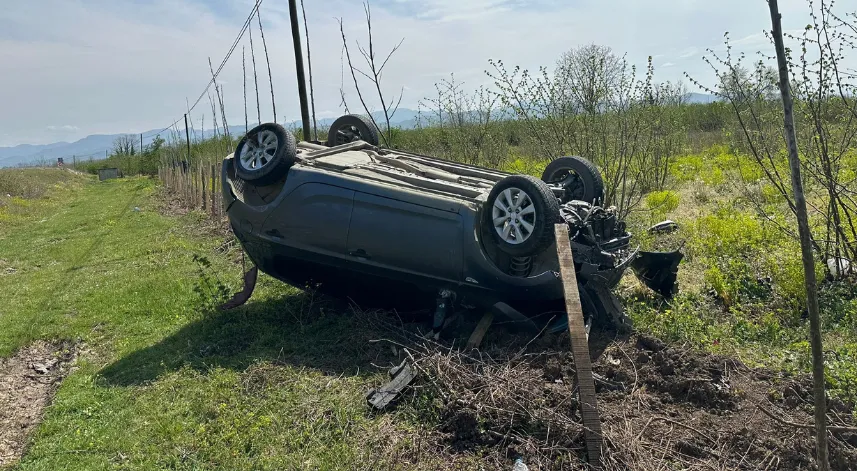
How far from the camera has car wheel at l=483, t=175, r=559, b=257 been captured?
4.86 m

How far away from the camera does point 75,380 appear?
5492 millimetres

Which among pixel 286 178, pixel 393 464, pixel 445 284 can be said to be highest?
pixel 286 178

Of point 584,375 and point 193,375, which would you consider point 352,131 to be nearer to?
point 193,375

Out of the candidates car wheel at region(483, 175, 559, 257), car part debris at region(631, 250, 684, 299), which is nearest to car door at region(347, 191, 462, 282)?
car wheel at region(483, 175, 559, 257)

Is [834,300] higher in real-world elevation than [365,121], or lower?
lower

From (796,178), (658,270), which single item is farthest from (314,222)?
(796,178)

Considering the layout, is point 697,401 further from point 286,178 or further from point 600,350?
point 286,178

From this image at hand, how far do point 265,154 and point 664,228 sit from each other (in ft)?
20.2

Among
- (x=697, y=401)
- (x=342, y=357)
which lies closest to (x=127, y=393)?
(x=342, y=357)

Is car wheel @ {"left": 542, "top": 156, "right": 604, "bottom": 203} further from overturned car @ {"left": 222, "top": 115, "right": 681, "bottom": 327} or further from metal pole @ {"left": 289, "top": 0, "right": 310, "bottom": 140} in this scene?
metal pole @ {"left": 289, "top": 0, "right": 310, "bottom": 140}

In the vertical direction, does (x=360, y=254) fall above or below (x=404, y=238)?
below

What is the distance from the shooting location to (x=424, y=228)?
5.45 m

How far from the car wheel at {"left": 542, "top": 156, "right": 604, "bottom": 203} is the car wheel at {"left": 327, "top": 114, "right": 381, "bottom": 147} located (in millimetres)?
2445

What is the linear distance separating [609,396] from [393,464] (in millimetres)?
1615
